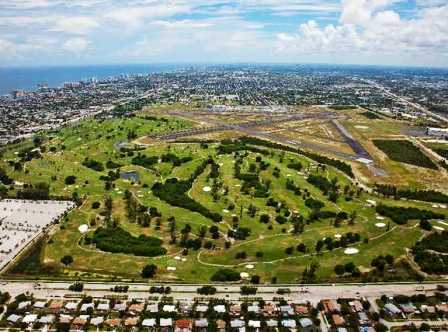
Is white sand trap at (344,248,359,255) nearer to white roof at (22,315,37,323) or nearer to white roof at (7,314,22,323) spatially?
white roof at (22,315,37,323)

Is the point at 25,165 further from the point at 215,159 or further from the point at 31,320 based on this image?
the point at 31,320

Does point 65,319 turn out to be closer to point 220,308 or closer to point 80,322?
point 80,322

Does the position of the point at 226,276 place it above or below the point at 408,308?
above

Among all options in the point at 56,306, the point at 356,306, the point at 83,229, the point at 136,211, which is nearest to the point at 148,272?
the point at 56,306

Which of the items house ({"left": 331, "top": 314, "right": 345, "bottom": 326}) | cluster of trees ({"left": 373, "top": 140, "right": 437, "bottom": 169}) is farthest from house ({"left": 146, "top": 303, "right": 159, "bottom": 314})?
cluster of trees ({"left": 373, "top": 140, "right": 437, "bottom": 169})

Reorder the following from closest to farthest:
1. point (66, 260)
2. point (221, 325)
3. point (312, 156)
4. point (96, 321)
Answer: point (221, 325) < point (96, 321) < point (66, 260) < point (312, 156)

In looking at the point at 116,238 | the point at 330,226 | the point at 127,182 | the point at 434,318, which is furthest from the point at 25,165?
the point at 434,318

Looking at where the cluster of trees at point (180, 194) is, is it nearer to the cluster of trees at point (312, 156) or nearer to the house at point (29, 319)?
the house at point (29, 319)
